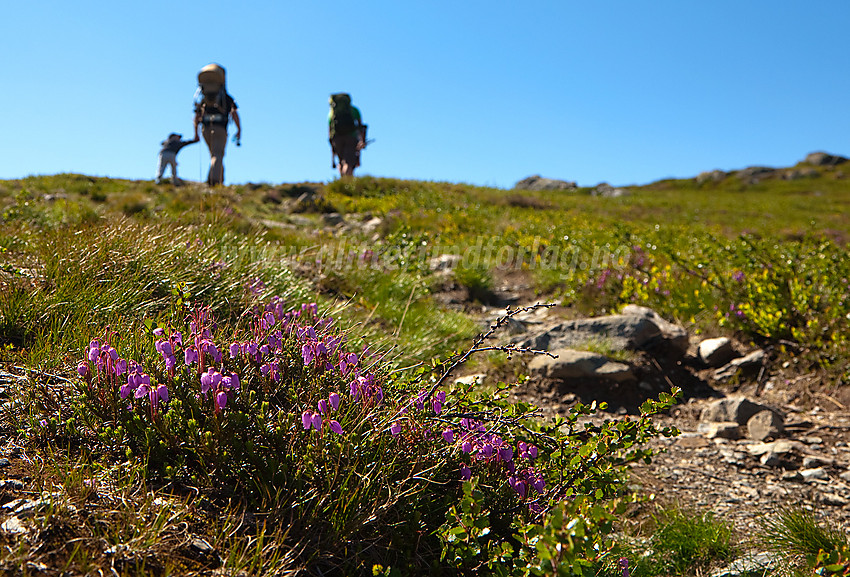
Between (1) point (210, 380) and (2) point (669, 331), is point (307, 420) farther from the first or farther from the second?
(2) point (669, 331)

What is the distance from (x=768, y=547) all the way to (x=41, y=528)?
324cm

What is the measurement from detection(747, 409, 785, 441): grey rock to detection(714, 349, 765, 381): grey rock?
1096 mm

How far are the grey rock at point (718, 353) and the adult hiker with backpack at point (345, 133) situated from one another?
18.1 metres

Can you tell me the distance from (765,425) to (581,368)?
1.47m

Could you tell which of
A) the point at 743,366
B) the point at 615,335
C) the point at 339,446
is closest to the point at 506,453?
the point at 339,446

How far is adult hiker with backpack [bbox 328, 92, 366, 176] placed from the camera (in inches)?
878

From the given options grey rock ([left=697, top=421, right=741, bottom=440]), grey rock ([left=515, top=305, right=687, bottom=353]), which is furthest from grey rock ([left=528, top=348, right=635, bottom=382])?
grey rock ([left=697, top=421, right=741, bottom=440])

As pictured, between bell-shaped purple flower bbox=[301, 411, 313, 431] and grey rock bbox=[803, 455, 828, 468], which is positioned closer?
bell-shaped purple flower bbox=[301, 411, 313, 431]

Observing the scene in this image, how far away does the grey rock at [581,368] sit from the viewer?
5273 mm

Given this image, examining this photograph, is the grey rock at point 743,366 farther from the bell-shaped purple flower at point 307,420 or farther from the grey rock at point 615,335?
the bell-shaped purple flower at point 307,420

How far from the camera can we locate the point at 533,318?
752cm

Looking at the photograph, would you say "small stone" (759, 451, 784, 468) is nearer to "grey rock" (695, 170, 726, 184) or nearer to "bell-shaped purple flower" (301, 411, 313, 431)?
"bell-shaped purple flower" (301, 411, 313, 431)

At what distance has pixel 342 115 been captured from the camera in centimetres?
2227

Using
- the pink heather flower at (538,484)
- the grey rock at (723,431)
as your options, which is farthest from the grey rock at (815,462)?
the pink heather flower at (538,484)
